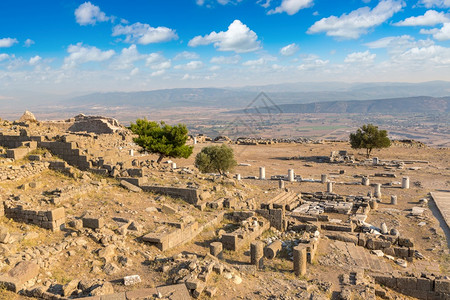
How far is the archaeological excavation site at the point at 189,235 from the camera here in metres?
8.90

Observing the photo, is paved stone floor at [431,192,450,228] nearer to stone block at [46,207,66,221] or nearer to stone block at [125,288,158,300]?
stone block at [125,288,158,300]

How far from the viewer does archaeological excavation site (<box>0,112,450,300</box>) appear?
890 cm

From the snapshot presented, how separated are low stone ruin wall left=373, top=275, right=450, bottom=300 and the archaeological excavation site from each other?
3 centimetres

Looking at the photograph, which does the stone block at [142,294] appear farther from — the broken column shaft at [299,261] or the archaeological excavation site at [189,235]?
the broken column shaft at [299,261]

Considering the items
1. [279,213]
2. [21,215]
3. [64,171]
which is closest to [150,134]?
[64,171]

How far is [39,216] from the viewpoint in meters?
11.2

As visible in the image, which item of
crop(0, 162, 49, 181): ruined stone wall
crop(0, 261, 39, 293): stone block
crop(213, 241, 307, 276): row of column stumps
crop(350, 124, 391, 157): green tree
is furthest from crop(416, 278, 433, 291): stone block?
crop(350, 124, 391, 157): green tree

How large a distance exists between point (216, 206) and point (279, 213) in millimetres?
2695

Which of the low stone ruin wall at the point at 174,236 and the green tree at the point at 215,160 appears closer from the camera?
the low stone ruin wall at the point at 174,236

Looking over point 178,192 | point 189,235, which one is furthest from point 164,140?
point 189,235

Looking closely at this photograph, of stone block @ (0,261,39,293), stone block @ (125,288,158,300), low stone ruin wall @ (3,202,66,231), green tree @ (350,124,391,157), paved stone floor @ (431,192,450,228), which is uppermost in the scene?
low stone ruin wall @ (3,202,66,231)

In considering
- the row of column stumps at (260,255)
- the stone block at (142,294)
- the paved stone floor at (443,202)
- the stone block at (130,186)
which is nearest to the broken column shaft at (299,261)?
the row of column stumps at (260,255)

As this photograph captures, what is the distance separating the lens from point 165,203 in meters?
15.3

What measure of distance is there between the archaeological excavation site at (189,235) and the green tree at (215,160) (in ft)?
21.2
